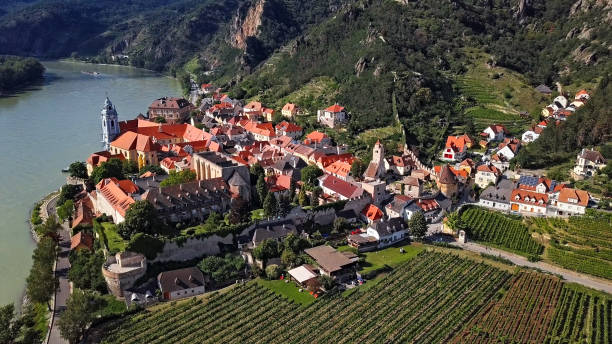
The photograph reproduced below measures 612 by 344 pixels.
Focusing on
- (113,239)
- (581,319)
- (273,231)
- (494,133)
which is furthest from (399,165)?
(113,239)

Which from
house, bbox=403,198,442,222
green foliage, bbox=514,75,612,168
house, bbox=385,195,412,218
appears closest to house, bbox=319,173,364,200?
house, bbox=385,195,412,218

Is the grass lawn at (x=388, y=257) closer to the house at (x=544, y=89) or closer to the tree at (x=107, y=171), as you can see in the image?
the tree at (x=107, y=171)

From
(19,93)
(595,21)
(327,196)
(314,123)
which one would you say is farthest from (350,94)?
(19,93)

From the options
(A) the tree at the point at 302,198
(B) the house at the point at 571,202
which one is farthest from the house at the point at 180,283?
(B) the house at the point at 571,202

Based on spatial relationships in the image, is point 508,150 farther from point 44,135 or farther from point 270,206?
point 44,135

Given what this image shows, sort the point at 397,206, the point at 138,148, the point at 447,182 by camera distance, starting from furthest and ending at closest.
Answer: the point at 138,148 < the point at 447,182 < the point at 397,206

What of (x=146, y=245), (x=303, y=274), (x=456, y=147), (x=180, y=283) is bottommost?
(x=180, y=283)

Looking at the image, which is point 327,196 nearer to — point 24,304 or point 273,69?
point 24,304
